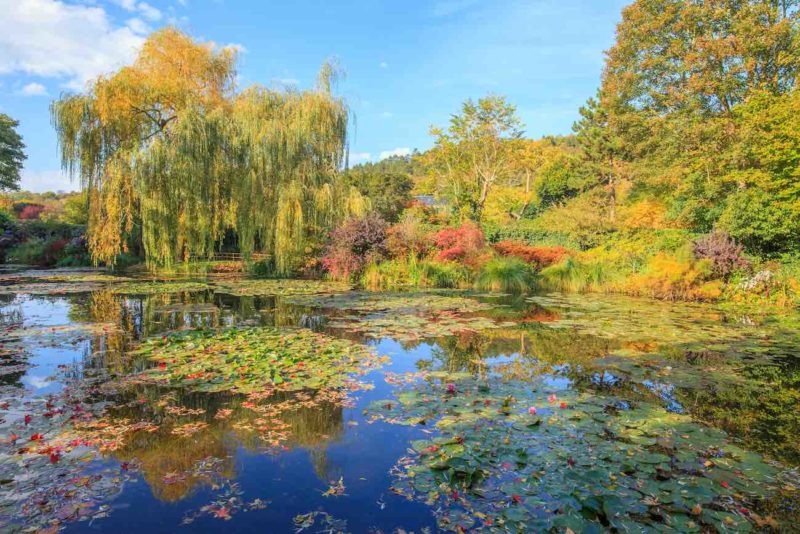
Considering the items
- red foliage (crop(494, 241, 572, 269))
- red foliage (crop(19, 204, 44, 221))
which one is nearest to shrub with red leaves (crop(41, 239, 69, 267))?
red foliage (crop(19, 204, 44, 221))

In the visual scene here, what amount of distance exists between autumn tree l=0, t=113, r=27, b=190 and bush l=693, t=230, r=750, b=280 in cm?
4520

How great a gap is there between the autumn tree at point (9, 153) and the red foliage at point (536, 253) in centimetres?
3918

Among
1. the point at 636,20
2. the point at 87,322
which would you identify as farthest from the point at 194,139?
the point at 636,20

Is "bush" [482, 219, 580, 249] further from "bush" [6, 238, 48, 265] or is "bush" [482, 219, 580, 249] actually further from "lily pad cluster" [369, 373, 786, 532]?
"bush" [6, 238, 48, 265]

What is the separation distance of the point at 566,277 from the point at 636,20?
15.1 m

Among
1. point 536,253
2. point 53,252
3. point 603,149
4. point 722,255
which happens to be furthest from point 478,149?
point 53,252

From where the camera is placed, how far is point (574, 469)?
3.09m

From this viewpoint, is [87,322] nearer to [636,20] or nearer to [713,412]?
[713,412]

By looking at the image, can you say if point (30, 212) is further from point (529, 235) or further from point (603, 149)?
point (603, 149)

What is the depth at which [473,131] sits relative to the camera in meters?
28.1

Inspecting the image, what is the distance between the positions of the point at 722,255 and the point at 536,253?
20.4 ft

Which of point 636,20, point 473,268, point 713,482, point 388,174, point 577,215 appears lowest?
point 713,482

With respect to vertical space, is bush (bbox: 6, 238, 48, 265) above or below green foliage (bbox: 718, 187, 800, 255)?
below

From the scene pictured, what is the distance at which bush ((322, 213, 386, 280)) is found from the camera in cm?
1559
